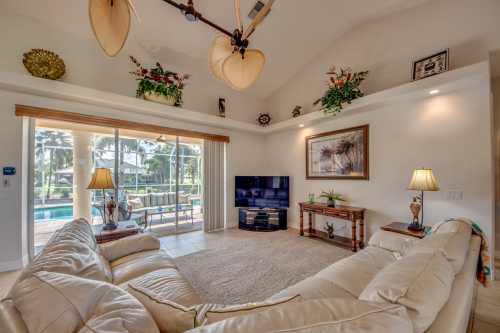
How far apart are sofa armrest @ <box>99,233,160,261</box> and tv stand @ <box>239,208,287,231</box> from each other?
2.68 m

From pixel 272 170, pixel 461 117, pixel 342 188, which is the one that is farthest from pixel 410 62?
pixel 272 170

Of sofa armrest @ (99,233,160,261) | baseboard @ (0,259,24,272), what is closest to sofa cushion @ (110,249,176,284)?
sofa armrest @ (99,233,160,261)

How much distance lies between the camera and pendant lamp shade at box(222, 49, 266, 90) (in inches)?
72.1

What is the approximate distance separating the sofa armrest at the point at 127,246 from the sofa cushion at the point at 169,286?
635 mm

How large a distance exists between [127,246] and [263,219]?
9.98 ft

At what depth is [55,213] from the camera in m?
3.41

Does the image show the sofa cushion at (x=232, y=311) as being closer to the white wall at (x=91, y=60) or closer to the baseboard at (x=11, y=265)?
the baseboard at (x=11, y=265)

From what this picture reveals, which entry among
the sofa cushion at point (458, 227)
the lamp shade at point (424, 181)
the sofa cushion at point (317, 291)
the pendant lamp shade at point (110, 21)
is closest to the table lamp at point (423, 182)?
the lamp shade at point (424, 181)

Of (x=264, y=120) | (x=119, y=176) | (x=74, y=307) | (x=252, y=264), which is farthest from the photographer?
(x=264, y=120)

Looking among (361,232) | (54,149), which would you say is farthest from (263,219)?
(54,149)

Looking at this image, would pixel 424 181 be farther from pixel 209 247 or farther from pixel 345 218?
pixel 209 247

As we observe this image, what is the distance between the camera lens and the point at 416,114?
3.12m

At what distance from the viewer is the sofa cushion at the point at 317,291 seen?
54.4 inches

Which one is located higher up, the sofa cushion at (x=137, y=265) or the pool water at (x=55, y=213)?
the pool water at (x=55, y=213)
